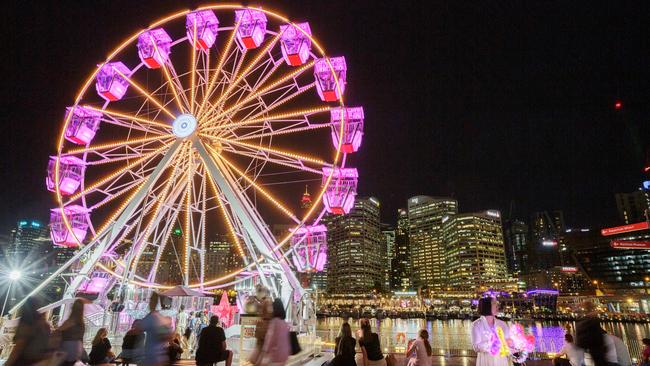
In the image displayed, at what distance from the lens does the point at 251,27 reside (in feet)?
64.2

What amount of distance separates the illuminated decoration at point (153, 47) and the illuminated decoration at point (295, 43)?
571 centimetres

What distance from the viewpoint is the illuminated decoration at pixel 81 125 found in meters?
19.7

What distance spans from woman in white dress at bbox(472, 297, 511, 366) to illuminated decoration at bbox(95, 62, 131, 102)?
19604 millimetres

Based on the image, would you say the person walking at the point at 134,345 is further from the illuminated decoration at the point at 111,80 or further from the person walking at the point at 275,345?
the illuminated decoration at the point at 111,80

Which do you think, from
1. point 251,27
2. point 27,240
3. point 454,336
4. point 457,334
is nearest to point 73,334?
point 251,27

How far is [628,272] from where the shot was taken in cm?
10562

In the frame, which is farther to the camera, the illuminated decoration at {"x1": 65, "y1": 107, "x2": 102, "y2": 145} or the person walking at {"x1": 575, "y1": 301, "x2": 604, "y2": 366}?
the illuminated decoration at {"x1": 65, "y1": 107, "x2": 102, "y2": 145}

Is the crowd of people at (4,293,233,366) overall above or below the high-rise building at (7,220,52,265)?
below

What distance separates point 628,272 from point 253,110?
118914mm

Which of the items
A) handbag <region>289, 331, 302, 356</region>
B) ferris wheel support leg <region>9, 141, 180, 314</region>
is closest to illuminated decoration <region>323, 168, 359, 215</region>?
ferris wheel support leg <region>9, 141, 180, 314</region>

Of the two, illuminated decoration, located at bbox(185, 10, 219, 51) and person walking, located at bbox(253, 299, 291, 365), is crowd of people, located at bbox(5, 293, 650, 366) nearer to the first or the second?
person walking, located at bbox(253, 299, 291, 365)

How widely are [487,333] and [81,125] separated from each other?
19861mm

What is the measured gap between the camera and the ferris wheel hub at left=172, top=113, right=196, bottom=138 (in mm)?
18500

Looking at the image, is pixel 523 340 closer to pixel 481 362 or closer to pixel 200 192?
pixel 481 362
